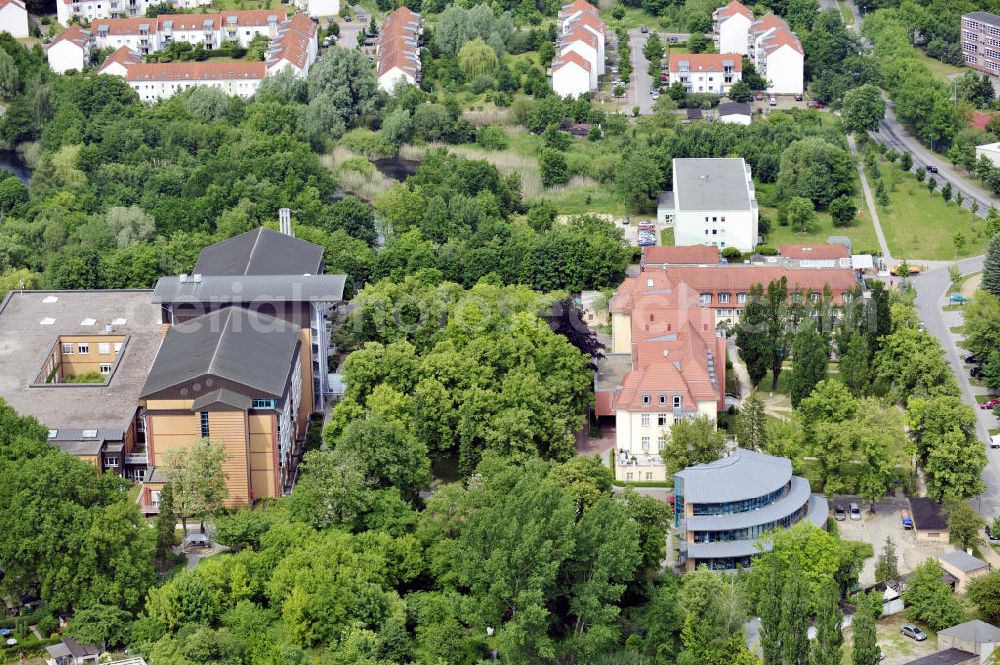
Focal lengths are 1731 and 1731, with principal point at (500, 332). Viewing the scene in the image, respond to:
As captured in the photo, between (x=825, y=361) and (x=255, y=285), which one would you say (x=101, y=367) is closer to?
(x=255, y=285)

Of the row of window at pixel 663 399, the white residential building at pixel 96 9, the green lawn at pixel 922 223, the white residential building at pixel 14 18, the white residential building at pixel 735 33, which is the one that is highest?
the white residential building at pixel 96 9

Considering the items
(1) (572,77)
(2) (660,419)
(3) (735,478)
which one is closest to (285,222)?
(2) (660,419)

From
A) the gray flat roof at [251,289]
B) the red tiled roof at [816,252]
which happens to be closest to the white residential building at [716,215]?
the red tiled roof at [816,252]

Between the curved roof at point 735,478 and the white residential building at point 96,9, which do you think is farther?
the white residential building at point 96,9

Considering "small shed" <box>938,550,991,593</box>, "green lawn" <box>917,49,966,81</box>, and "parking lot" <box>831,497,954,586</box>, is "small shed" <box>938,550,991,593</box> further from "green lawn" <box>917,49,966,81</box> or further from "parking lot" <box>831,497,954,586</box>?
"green lawn" <box>917,49,966,81</box>

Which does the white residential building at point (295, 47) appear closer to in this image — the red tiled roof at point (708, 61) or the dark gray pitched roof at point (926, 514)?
the red tiled roof at point (708, 61)

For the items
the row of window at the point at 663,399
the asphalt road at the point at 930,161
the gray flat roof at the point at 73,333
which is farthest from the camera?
the asphalt road at the point at 930,161

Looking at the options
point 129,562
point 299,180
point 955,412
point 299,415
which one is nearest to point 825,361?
point 955,412

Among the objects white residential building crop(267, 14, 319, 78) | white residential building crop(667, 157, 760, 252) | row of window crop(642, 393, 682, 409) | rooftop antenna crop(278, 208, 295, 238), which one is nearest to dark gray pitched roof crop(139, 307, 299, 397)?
rooftop antenna crop(278, 208, 295, 238)
